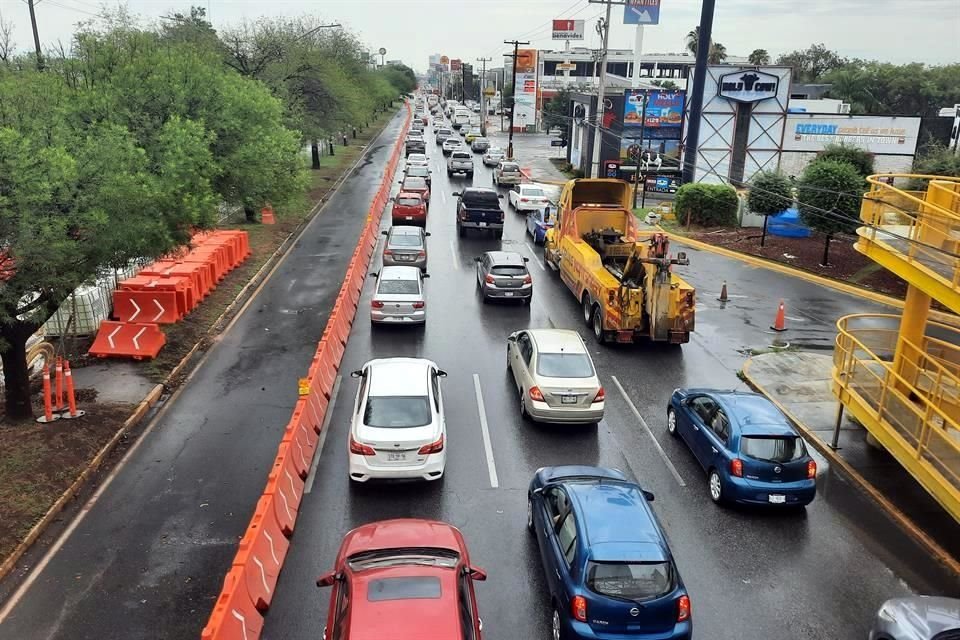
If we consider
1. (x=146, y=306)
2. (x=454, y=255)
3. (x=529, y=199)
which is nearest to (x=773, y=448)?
(x=146, y=306)

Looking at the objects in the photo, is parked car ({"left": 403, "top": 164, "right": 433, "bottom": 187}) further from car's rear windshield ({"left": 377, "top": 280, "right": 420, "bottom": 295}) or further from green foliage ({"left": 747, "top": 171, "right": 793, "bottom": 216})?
car's rear windshield ({"left": 377, "top": 280, "right": 420, "bottom": 295})

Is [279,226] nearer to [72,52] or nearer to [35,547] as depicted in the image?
[72,52]

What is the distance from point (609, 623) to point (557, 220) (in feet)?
65.3

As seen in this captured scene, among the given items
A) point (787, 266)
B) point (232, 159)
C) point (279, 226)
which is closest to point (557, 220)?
point (787, 266)

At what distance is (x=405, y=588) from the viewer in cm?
762

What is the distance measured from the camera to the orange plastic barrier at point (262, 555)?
888cm

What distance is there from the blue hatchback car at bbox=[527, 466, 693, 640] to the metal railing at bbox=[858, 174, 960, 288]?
20.3 feet

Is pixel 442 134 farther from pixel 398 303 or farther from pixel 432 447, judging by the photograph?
pixel 432 447

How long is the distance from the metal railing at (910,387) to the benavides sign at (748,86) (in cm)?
3221

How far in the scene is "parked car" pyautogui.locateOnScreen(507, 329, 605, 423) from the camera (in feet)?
47.0

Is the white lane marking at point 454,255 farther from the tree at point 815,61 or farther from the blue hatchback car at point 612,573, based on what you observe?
the tree at point 815,61

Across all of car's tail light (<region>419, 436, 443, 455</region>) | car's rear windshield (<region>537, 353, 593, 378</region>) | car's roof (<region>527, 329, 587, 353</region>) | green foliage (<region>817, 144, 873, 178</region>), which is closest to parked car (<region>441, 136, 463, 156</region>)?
green foliage (<region>817, 144, 873, 178</region>)

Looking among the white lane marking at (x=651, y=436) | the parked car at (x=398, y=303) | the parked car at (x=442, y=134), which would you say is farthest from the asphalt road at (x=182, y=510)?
the parked car at (x=442, y=134)

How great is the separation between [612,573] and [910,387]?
659cm
